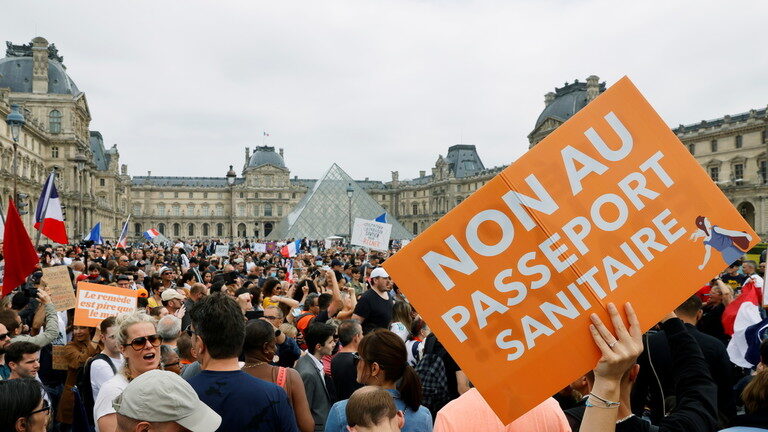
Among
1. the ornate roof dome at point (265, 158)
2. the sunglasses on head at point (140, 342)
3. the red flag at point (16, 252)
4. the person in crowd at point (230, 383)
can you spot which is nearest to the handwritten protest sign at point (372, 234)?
the red flag at point (16, 252)

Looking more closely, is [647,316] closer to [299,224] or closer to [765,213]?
[299,224]

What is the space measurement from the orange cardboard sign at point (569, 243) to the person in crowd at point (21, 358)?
2.67m

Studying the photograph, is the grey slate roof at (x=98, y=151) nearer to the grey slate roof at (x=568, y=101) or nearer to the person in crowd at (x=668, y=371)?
the grey slate roof at (x=568, y=101)

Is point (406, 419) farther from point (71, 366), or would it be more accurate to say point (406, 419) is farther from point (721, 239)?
point (71, 366)

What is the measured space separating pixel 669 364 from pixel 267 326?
235 cm

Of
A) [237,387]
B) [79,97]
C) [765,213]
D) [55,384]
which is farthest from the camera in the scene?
[79,97]

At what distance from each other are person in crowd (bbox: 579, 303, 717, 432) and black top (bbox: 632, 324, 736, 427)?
1542mm

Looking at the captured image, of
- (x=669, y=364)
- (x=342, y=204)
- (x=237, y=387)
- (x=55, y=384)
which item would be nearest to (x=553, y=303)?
(x=237, y=387)

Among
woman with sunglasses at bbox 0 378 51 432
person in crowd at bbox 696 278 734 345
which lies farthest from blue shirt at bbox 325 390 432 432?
person in crowd at bbox 696 278 734 345

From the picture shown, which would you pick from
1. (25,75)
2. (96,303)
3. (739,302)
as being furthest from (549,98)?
(96,303)

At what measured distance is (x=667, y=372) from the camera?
3.40 m

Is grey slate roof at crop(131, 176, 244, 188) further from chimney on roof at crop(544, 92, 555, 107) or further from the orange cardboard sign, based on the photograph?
the orange cardboard sign

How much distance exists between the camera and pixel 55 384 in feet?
14.3

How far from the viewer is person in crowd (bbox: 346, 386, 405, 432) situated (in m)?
2.14
